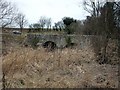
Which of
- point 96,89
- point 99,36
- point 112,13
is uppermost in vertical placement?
point 112,13

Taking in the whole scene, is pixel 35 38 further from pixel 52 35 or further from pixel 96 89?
pixel 96 89

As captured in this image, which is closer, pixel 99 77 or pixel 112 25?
pixel 99 77

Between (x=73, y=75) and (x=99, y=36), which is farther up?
(x=99, y=36)

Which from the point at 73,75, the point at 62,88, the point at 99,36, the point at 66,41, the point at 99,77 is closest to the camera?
the point at 62,88

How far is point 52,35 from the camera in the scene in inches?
→ 707

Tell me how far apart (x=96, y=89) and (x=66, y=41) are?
38.0 feet

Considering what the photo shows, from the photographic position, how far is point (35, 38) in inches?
669

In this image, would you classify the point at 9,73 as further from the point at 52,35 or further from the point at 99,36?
the point at 52,35

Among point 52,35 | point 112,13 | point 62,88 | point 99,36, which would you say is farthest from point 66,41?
point 62,88

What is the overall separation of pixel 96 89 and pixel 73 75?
1284mm

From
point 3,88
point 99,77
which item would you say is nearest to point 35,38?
point 99,77

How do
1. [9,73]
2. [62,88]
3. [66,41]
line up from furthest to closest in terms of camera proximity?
[66,41] → [9,73] → [62,88]

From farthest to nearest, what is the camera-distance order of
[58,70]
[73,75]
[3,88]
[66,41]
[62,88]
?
[66,41] → [58,70] → [73,75] → [62,88] → [3,88]

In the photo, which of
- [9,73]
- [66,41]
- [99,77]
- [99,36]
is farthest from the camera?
[66,41]
